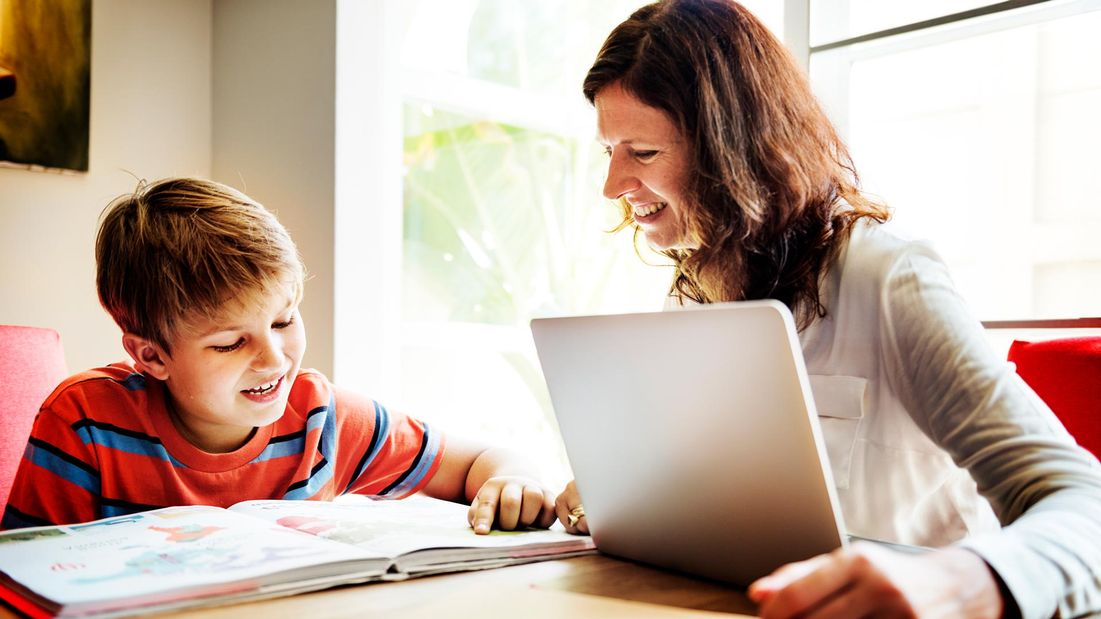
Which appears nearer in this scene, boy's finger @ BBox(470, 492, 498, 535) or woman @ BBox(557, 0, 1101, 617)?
woman @ BBox(557, 0, 1101, 617)

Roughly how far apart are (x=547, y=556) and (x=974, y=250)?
4.30 ft

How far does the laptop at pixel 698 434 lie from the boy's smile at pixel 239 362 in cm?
52

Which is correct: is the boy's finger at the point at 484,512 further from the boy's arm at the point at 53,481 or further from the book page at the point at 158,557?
the boy's arm at the point at 53,481

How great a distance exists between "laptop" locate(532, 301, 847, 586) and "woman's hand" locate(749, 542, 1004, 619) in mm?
110

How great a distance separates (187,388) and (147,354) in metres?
0.08

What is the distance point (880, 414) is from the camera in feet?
3.41

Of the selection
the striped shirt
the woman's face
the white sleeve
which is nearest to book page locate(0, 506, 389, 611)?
the striped shirt

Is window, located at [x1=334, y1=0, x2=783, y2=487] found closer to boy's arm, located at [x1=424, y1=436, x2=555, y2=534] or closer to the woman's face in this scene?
boy's arm, located at [x1=424, y1=436, x2=555, y2=534]

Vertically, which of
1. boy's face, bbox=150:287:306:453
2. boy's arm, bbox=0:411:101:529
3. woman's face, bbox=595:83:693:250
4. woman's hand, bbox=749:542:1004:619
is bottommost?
boy's arm, bbox=0:411:101:529

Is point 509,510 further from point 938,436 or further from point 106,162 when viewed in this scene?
point 106,162

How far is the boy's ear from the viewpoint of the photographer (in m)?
1.23

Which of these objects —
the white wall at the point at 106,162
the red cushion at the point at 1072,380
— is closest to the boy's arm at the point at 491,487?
the red cushion at the point at 1072,380

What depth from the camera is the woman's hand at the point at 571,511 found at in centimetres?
96

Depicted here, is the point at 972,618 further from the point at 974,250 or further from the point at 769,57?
the point at 974,250
